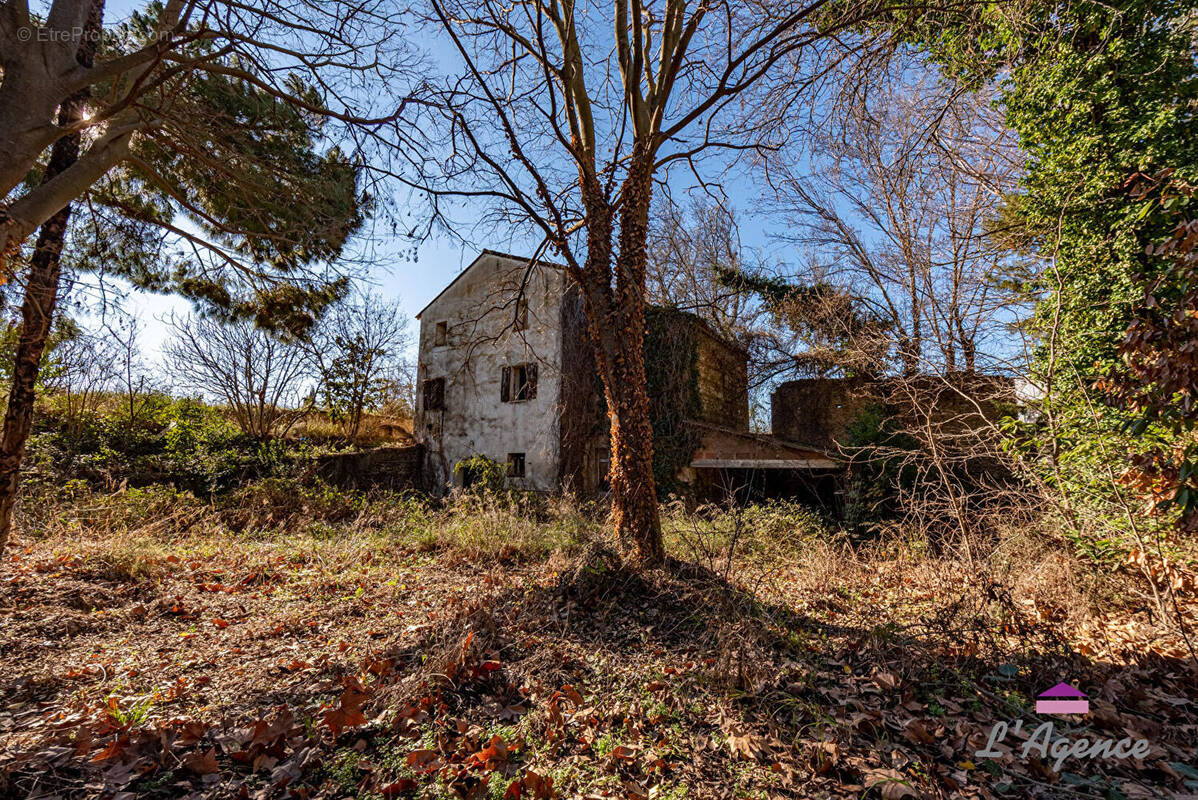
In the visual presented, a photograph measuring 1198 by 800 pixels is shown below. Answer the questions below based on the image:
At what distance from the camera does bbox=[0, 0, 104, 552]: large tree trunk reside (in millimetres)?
4414

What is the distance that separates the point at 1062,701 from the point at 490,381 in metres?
14.3

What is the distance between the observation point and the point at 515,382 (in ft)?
49.5

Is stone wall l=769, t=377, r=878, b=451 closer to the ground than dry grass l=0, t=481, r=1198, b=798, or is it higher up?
higher up

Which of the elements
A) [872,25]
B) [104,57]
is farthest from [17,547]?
[872,25]

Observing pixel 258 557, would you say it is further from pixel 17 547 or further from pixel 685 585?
pixel 685 585

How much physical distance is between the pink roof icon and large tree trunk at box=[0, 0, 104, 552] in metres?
8.15

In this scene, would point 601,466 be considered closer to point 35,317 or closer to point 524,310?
point 524,310

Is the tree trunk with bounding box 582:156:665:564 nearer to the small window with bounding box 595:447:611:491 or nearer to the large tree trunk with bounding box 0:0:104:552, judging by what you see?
the large tree trunk with bounding box 0:0:104:552

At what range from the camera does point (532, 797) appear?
7.41 ft

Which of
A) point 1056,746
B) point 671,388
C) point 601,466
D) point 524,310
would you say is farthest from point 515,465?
point 1056,746

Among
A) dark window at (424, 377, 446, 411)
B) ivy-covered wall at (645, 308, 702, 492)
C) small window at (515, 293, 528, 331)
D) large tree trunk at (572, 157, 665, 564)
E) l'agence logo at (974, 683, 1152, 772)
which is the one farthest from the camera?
dark window at (424, 377, 446, 411)

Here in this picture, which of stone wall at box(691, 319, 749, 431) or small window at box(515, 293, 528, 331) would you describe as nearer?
small window at box(515, 293, 528, 331)

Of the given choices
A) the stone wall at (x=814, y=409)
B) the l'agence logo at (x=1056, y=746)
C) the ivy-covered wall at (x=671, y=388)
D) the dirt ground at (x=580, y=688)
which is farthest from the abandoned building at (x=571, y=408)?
the l'agence logo at (x=1056, y=746)

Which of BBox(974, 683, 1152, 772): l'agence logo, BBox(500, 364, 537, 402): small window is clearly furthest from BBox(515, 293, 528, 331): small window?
BBox(500, 364, 537, 402): small window
